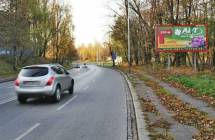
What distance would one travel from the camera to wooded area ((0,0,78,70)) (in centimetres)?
4219

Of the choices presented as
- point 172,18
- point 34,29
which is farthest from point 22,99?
point 34,29

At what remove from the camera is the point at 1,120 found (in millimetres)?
12609

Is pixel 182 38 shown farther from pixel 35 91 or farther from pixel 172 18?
pixel 35 91

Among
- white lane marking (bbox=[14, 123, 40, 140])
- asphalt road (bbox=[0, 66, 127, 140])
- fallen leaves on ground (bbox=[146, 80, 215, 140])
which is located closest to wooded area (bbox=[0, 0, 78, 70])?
asphalt road (bbox=[0, 66, 127, 140])

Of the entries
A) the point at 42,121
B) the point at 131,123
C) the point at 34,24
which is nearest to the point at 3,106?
the point at 42,121

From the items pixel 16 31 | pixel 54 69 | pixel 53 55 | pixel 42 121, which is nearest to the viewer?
pixel 42 121

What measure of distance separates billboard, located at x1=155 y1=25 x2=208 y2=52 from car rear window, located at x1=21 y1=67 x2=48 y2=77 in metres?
21.0

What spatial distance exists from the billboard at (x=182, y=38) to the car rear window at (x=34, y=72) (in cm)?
2098

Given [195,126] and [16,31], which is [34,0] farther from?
[195,126]

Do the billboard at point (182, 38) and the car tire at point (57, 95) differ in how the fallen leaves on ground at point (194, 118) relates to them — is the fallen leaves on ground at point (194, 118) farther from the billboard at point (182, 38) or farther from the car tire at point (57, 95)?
the billboard at point (182, 38)

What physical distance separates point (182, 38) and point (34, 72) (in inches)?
881

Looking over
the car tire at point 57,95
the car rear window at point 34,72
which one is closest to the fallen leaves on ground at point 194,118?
the car tire at point 57,95

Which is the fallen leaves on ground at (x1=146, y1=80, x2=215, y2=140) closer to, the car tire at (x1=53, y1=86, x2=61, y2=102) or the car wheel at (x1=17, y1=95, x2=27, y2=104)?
the car tire at (x1=53, y1=86, x2=61, y2=102)

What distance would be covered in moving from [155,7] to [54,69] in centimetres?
3546
